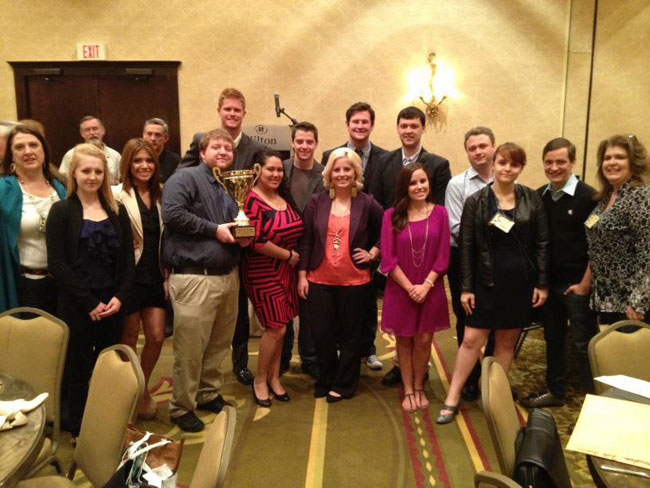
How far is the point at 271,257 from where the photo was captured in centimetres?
309

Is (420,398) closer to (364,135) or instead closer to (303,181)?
(303,181)

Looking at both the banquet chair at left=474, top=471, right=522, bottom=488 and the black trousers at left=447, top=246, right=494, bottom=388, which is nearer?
the banquet chair at left=474, top=471, right=522, bottom=488

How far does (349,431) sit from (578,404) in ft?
4.64

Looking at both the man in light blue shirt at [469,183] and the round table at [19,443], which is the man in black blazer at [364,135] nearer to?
the man in light blue shirt at [469,183]

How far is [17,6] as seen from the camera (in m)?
6.43

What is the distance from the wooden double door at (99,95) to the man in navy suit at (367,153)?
3507 mm

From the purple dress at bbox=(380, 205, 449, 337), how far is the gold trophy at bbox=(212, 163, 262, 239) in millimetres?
831

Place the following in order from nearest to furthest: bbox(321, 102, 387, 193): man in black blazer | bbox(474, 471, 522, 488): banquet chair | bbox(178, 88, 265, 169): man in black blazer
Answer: bbox(474, 471, 522, 488): banquet chair, bbox(178, 88, 265, 169): man in black blazer, bbox(321, 102, 387, 193): man in black blazer

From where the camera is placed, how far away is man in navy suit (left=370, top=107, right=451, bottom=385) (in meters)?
3.43

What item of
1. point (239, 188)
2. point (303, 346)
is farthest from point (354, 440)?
point (239, 188)

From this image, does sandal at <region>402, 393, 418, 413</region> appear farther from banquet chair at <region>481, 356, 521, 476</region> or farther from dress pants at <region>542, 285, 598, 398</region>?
banquet chair at <region>481, 356, 521, 476</region>

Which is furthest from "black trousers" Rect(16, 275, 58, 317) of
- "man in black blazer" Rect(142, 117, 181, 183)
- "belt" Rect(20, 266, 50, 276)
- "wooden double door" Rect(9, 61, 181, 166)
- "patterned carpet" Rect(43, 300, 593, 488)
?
"wooden double door" Rect(9, 61, 181, 166)

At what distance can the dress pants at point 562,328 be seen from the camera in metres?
3.00

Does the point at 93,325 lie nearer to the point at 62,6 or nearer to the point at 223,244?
the point at 223,244
